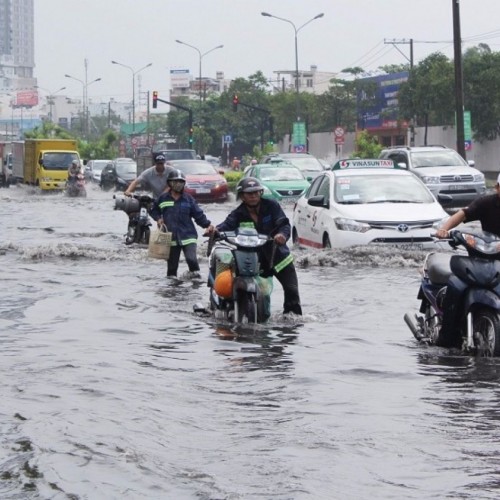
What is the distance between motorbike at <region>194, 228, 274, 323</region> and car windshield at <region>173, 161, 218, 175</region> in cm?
2793

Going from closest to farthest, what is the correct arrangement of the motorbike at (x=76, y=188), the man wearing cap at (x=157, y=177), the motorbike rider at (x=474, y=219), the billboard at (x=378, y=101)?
the motorbike rider at (x=474, y=219) < the man wearing cap at (x=157, y=177) < the motorbike at (x=76, y=188) < the billboard at (x=378, y=101)

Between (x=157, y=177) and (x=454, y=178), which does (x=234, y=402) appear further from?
(x=454, y=178)

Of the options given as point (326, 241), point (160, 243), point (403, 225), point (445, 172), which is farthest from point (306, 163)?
point (160, 243)

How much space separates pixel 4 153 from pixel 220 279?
58989mm

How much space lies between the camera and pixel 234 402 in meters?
8.70

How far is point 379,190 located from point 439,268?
8679 mm

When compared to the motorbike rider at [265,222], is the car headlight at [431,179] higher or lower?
higher

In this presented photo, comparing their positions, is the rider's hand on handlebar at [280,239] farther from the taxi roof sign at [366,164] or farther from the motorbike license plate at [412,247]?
the taxi roof sign at [366,164]

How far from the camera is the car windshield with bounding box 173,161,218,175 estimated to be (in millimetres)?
41000

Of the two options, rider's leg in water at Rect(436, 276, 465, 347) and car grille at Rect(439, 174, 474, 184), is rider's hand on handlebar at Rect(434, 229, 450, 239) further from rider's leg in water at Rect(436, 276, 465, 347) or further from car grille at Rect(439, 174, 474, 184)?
car grille at Rect(439, 174, 474, 184)

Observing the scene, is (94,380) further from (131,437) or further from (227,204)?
(227,204)

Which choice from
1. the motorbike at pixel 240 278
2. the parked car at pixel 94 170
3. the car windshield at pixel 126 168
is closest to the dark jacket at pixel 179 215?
the motorbike at pixel 240 278

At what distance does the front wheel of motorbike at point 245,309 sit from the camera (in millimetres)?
12328

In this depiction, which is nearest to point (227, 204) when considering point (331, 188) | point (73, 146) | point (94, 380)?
point (73, 146)
